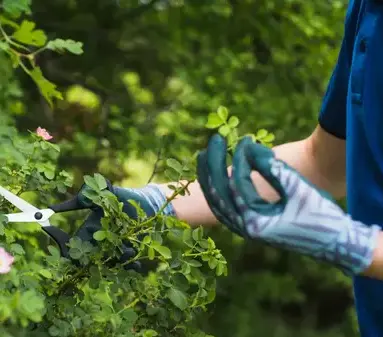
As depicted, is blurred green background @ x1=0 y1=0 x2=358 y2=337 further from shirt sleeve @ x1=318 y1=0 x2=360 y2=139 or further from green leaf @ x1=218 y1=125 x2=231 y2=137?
green leaf @ x1=218 y1=125 x2=231 y2=137

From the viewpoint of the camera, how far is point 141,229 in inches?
46.1

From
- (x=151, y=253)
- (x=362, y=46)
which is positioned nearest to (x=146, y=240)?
(x=151, y=253)

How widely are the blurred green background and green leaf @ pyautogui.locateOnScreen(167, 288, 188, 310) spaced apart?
1.43 meters

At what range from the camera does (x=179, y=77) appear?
2.88 meters

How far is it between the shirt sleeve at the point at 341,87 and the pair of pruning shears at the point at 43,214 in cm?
47

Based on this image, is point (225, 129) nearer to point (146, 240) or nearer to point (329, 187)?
point (146, 240)

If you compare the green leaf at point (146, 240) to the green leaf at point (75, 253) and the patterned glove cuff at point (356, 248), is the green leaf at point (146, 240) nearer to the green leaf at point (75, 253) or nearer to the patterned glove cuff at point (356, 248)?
the green leaf at point (75, 253)

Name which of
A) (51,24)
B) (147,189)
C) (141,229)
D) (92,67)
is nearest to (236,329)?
(92,67)

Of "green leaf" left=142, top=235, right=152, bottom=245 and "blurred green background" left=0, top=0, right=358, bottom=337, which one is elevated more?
"green leaf" left=142, top=235, right=152, bottom=245

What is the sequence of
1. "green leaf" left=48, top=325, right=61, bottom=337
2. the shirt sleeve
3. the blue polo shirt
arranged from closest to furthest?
"green leaf" left=48, top=325, right=61, bottom=337 < the blue polo shirt < the shirt sleeve

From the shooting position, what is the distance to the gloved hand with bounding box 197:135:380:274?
981 millimetres

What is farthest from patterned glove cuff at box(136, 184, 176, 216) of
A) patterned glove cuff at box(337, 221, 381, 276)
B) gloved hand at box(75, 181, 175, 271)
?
patterned glove cuff at box(337, 221, 381, 276)

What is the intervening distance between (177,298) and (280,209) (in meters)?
0.24

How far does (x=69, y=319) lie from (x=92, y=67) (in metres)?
1.94
